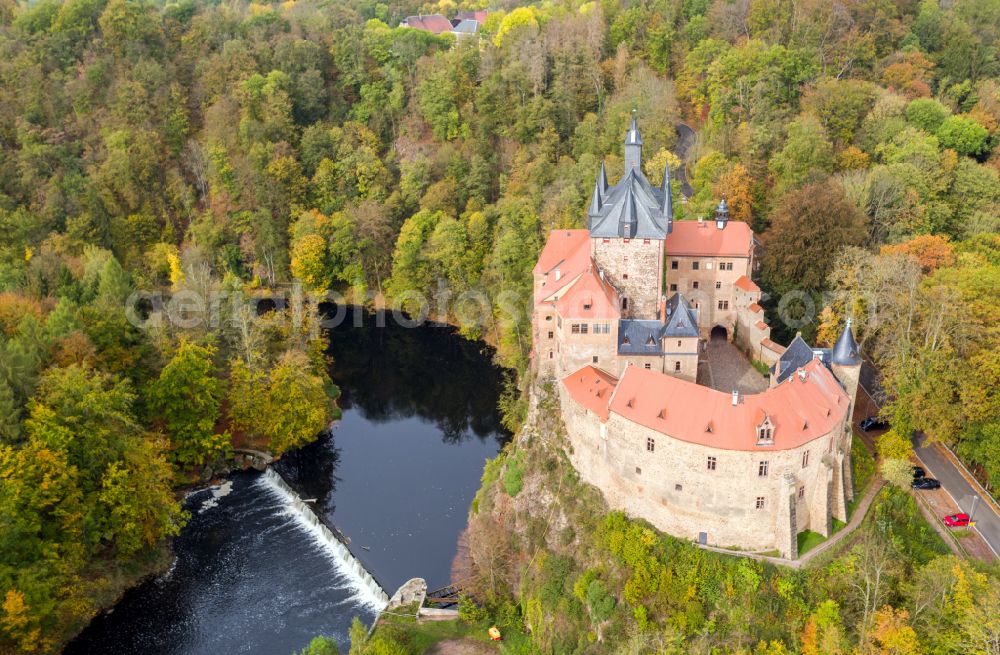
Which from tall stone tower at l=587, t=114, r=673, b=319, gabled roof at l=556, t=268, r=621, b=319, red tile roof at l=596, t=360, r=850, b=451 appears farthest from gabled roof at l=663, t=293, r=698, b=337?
red tile roof at l=596, t=360, r=850, b=451

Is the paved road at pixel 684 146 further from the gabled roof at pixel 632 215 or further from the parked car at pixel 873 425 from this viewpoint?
the parked car at pixel 873 425

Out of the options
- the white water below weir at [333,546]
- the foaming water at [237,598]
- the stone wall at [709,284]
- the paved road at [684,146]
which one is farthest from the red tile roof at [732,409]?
the paved road at [684,146]

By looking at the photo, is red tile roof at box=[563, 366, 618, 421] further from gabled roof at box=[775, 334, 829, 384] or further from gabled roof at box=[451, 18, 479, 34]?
gabled roof at box=[451, 18, 479, 34]

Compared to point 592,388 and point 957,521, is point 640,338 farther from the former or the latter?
point 957,521

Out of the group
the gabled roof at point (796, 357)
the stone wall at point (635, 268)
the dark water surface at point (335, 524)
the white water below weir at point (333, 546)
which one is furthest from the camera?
the stone wall at point (635, 268)

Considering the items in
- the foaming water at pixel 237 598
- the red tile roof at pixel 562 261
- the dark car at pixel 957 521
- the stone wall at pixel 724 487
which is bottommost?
the foaming water at pixel 237 598

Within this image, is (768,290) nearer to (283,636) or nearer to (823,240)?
(823,240)
